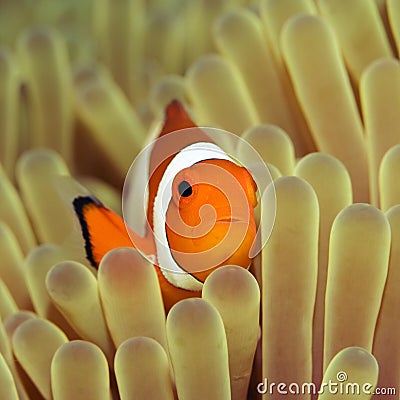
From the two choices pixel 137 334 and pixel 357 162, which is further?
pixel 357 162

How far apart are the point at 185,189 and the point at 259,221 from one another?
18 cm

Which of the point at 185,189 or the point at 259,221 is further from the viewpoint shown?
the point at 259,221

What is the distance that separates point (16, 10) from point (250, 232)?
1.64m

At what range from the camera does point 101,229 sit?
38.5 inches

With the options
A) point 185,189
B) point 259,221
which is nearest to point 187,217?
point 185,189

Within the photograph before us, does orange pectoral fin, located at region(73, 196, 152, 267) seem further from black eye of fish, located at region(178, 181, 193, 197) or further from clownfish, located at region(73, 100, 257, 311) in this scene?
black eye of fish, located at region(178, 181, 193, 197)

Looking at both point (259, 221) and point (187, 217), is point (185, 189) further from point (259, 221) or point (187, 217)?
point (259, 221)

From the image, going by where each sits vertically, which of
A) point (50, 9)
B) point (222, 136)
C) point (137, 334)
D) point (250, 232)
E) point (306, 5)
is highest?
point (50, 9)

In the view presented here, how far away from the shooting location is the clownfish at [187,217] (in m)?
0.77

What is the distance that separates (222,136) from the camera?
116cm

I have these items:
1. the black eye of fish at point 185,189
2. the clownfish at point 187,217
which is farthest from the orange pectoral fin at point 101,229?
the black eye of fish at point 185,189

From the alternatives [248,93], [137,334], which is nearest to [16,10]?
[248,93]

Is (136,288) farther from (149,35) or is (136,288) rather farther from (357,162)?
(149,35)

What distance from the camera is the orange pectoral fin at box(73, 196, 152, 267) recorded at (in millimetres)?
964
